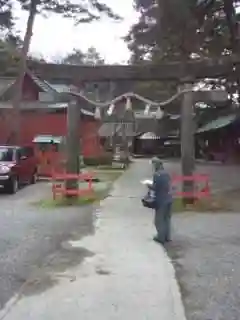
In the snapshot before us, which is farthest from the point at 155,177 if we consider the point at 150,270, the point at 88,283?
the point at 88,283

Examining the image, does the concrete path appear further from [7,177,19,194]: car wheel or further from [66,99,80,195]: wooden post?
[7,177,19,194]: car wheel

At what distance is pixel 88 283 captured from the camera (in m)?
7.92

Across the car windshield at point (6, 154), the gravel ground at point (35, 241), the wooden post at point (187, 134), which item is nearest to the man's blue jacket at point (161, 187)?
the gravel ground at point (35, 241)

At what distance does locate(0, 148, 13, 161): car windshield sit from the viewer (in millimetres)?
24016

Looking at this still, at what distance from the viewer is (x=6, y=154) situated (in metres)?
24.3

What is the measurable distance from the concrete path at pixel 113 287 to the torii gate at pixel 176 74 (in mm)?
6051

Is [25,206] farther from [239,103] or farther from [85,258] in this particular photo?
[239,103]

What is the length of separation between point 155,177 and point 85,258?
2465 millimetres

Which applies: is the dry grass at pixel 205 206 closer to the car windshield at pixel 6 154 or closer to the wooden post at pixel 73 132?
the wooden post at pixel 73 132

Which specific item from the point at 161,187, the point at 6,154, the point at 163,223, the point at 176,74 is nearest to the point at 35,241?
the point at 163,223

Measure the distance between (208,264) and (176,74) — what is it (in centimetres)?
952

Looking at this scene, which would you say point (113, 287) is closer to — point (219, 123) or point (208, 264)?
point (208, 264)

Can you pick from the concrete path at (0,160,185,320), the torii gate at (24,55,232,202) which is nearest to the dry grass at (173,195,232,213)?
the torii gate at (24,55,232,202)

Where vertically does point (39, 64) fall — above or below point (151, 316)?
above
